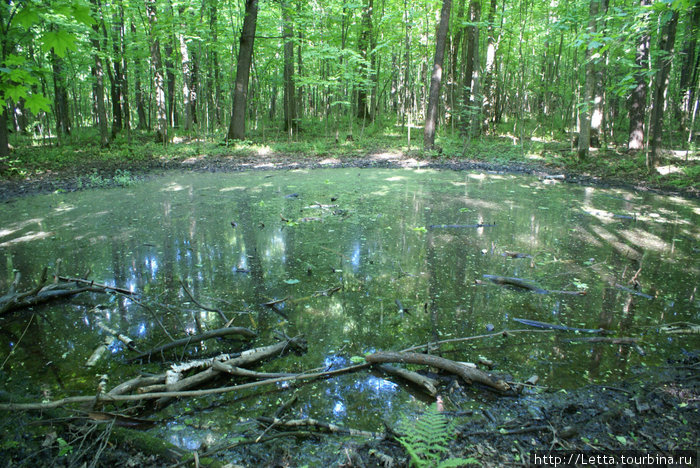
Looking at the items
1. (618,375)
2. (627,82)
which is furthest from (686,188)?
(618,375)

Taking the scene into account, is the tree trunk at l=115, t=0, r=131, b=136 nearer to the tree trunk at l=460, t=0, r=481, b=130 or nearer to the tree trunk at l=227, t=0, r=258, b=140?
the tree trunk at l=227, t=0, r=258, b=140

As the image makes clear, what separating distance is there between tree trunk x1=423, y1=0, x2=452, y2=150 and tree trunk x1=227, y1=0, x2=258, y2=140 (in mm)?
6935

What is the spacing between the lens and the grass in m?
10.8

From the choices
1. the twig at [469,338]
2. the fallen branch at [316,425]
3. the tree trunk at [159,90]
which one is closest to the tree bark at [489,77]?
the tree trunk at [159,90]

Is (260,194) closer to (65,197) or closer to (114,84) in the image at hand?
(65,197)

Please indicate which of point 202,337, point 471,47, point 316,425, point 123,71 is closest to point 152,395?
point 202,337

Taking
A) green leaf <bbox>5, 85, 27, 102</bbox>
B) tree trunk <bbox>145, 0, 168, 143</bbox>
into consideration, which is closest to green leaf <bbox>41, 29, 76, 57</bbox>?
green leaf <bbox>5, 85, 27, 102</bbox>

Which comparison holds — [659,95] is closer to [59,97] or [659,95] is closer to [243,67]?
[243,67]

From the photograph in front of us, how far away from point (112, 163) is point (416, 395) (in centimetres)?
1321

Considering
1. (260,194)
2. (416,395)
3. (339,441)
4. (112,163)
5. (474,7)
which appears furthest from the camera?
(474,7)

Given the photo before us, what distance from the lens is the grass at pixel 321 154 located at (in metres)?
10.8

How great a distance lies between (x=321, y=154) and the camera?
15.3 m

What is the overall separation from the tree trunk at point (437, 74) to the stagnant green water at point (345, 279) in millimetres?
7097

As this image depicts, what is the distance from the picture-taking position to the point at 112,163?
1262cm
